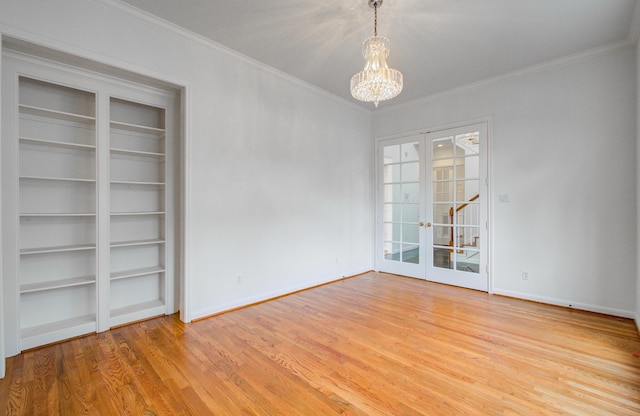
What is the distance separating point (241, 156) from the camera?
3.50 metres

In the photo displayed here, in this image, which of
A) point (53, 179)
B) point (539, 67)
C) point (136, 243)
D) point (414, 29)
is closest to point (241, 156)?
point (136, 243)

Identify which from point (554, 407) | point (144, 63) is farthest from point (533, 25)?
Answer: point (144, 63)

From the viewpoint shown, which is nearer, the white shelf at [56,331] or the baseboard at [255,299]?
the white shelf at [56,331]

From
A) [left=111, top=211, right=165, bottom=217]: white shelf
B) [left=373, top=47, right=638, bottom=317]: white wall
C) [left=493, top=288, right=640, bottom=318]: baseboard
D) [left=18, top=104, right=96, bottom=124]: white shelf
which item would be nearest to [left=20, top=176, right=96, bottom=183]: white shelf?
[left=111, top=211, right=165, bottom=217]: white shelf

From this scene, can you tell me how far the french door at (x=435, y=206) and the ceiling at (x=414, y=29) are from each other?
43.7 inches

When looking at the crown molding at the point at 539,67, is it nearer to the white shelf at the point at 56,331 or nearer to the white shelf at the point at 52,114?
the white shelf at the point at 52,114

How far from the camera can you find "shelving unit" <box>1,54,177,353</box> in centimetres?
243

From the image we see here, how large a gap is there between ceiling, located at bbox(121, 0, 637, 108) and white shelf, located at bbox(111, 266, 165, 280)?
250 cm

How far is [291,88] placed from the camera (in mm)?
4055

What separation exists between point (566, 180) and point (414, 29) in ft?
8.15

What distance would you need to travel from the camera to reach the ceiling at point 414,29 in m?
2.56

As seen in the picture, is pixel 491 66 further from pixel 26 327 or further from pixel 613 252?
pixel 26 327

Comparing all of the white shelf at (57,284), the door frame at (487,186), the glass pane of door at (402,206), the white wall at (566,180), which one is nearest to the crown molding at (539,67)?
the white wall at (566,180)

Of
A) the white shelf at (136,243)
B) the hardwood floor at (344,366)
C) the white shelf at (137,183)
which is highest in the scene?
the white shelf at (137,183)
